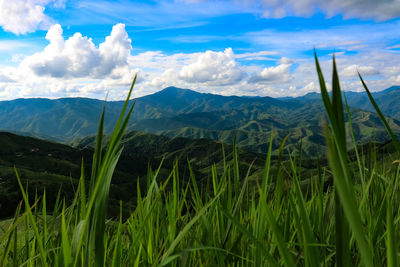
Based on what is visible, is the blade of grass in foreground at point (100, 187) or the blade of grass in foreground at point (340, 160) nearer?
the blade of grass in foreground at point (340, 160)

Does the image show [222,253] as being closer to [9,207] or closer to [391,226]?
[391,226]

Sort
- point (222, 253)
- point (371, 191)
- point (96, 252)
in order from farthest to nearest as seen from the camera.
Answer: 1. point (371, 191)
2. point (222, 253)
3. point (96, 252)

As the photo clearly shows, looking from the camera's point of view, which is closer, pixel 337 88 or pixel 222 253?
pixel 337 88

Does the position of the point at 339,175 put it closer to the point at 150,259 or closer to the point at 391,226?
the point at 391,226

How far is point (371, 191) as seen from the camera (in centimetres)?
213

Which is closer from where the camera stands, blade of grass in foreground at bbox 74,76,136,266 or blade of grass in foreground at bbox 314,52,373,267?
blade of grass in foreground at bbox 314,52,373,267

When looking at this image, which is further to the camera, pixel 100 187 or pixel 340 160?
pixel 100 187

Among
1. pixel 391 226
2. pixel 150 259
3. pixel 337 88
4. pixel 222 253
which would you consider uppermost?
pixel 337 88

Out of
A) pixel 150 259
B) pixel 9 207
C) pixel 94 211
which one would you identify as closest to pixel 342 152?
pixel 94 211

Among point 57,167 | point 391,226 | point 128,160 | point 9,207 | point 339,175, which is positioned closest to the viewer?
point 339,175

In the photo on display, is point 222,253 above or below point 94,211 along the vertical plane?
below

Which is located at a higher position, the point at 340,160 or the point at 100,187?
the point at 340,160

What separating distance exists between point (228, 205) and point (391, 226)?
1.11 m

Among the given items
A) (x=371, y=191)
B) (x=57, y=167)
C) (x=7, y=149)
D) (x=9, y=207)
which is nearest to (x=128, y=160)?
(x=57, y=167)
